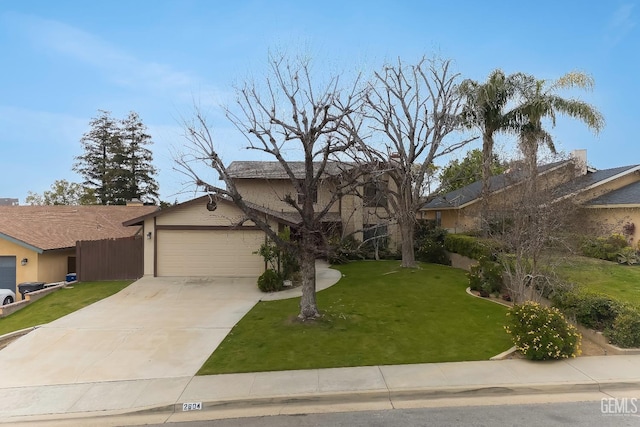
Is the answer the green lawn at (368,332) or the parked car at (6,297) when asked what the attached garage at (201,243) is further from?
the green lawn at (368,332)

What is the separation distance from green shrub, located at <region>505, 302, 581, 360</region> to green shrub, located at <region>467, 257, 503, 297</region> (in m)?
5.06

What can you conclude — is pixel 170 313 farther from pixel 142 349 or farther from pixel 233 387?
pixel 233 387

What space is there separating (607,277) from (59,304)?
1992cm

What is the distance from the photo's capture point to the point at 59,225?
68.3 feet

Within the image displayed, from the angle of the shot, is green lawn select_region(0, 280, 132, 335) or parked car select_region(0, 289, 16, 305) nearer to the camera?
green lawn select_region(0, 280, 132, 335)

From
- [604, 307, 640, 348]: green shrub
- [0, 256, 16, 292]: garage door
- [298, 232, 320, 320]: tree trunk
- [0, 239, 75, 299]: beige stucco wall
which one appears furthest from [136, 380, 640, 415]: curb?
[0, 256, 16, 292]: garage door

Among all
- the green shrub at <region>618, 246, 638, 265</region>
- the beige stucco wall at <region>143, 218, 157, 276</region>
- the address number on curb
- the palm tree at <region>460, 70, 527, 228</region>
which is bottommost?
the address number on curb

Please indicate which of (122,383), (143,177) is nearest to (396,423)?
(122,383)

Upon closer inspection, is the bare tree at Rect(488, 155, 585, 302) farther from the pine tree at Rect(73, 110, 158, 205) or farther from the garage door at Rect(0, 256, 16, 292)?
the pine tree at Rect(73, 110, 158, 205)

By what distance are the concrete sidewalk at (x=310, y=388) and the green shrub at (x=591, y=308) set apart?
1073mm

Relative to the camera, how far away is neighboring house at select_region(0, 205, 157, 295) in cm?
1769

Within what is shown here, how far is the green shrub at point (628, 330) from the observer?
26.0ft

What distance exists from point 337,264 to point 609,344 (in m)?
15.5

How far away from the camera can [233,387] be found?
7039 millimetres
